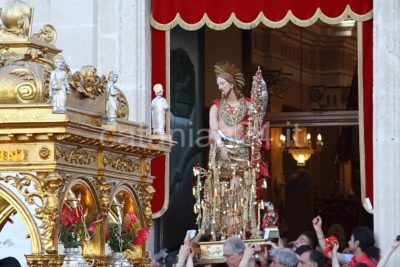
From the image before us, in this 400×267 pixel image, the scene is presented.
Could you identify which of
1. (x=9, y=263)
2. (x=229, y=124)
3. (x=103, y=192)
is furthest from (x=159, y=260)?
(x=9, y=263)

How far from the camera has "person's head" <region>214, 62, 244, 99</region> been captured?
50.0 ft

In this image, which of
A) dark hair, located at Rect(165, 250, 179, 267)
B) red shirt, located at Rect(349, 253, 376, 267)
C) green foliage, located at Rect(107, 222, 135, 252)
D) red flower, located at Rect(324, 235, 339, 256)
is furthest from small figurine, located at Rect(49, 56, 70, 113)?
red shirt, located at Rect(349, 253, 376, 267)

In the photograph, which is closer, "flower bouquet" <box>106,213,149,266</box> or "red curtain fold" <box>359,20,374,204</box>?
"flower bouquet" <box>106,213,149,266</box>

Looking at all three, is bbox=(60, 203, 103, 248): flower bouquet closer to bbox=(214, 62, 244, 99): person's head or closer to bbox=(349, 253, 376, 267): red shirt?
bbox=(349, 253, 376, 267): red shirt

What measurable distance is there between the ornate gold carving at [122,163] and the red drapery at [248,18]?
5971mm

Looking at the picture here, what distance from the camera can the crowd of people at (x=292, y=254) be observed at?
36.2ft

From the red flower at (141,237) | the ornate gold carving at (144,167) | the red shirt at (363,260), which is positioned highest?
the ornate gold carving at (144,167)

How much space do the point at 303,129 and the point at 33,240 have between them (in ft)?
44.9

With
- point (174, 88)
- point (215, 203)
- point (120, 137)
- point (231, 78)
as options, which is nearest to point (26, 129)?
point (120, 137)

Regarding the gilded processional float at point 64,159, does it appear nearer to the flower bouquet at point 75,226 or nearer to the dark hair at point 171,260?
the flower bouquet at point 75,226

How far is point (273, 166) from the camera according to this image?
22344 millimetres

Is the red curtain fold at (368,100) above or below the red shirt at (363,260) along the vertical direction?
above

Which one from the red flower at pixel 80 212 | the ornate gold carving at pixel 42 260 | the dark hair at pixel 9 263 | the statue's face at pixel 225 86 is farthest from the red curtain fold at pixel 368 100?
the dark hair at pixel 9 263

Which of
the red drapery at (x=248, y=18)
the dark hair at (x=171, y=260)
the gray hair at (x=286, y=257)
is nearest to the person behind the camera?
the gray hair at (x=286, y=257)
